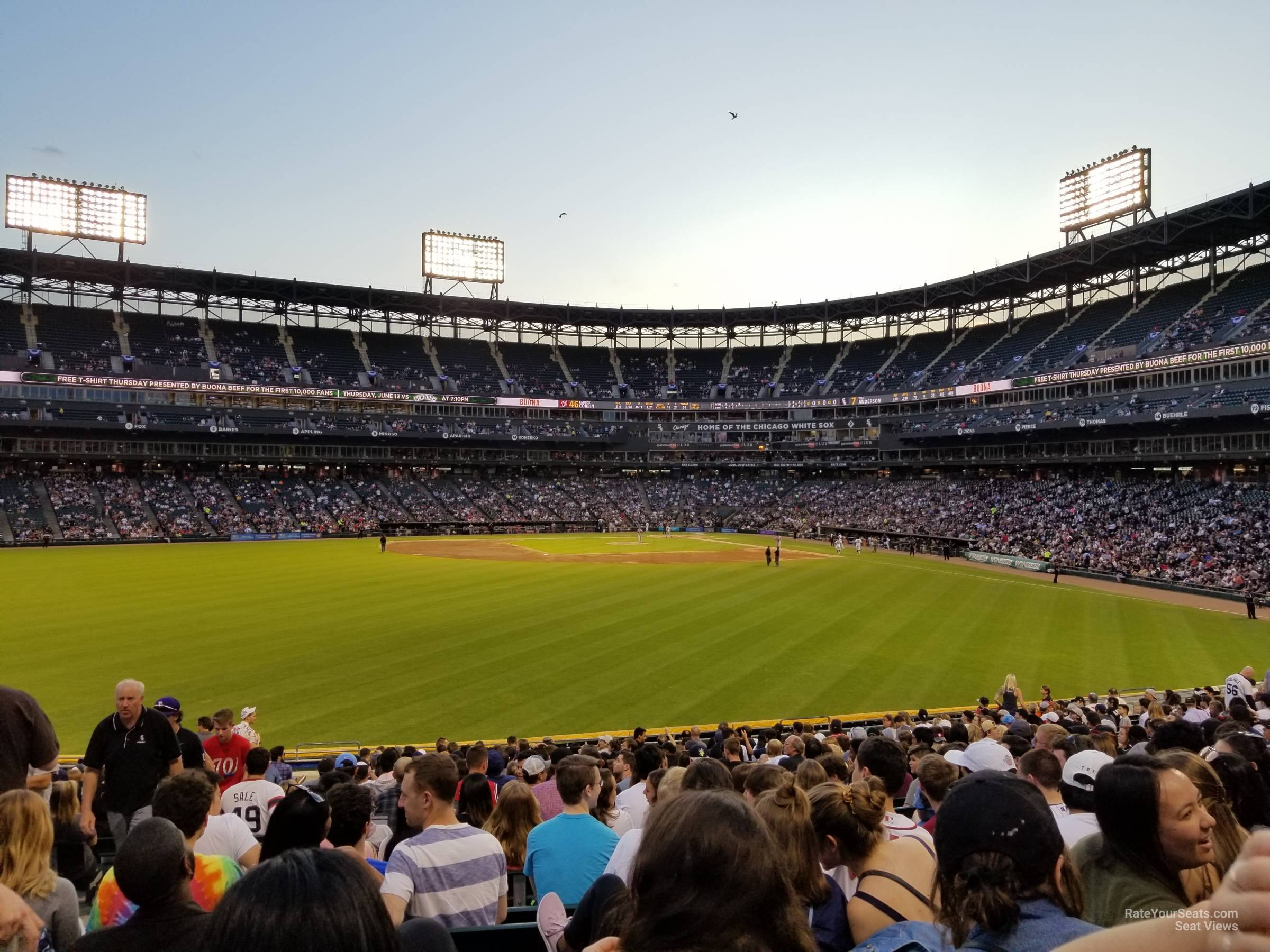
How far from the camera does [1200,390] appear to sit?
51625mm

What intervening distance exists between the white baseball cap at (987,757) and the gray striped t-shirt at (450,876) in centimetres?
492

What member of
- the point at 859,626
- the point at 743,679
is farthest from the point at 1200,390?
the point at 743,679

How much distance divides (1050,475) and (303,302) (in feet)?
283

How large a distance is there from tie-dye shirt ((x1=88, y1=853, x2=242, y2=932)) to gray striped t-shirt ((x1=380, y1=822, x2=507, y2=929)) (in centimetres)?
90

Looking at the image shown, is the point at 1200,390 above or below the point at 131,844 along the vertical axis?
above

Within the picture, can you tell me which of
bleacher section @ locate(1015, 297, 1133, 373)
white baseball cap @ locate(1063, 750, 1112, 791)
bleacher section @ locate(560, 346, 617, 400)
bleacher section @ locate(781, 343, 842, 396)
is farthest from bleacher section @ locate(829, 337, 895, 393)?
white baseball cap @ locate(1063, 750, 1112, 791)

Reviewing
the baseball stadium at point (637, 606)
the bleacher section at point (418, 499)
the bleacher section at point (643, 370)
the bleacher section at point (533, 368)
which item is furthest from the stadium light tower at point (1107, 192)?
the bleacher section at point (418, 499)

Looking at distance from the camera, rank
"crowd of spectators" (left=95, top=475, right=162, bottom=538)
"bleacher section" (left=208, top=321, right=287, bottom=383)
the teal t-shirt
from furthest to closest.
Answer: "bleacher section" (left=208, top=321, right=287, bottom=383) → "crowd of spectators" (left=95, top=475, right=162, bottom=538) → the teal t-shirt

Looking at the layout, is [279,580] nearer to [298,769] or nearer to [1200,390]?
[298,769]

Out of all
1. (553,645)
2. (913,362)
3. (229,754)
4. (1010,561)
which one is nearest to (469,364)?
(913,362)

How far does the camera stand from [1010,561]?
5016cm

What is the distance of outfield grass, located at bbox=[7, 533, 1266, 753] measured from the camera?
1758 centimetres

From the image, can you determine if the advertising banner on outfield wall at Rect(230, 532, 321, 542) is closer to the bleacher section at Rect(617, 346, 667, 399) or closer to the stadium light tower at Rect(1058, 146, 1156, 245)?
the bleacher section at Rect(617, 346, 667, 399)

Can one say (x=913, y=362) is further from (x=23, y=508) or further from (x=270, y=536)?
(x=23, y=508)
